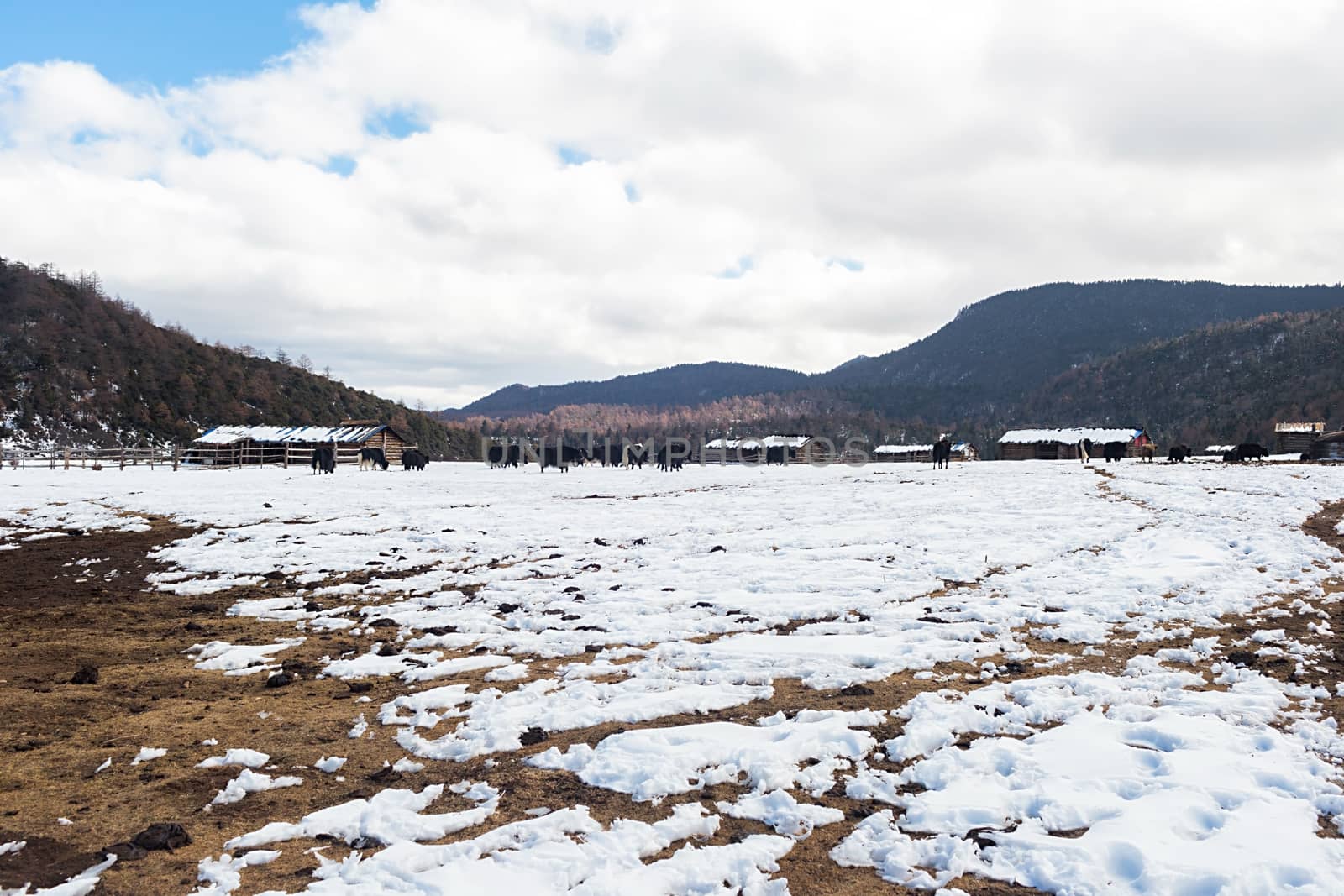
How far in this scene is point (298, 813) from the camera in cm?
497

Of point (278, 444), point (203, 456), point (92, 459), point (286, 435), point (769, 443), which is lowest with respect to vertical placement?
point (92, 459)

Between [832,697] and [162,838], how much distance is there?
5.15 meters

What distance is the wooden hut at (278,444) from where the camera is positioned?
222 feet

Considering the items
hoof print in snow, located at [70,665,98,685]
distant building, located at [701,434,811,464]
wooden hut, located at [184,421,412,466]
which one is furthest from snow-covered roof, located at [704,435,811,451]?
hoof print in snow, located at [70,665,98,685]

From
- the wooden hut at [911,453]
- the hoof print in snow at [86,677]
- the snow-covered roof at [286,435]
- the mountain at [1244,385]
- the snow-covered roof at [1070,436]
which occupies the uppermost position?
the mountain at [1244,385]

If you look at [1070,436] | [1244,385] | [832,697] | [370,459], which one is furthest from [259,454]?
[1244,385]

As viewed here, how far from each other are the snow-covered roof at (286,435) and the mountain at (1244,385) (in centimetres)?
13562

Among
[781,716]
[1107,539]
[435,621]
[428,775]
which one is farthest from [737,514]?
[428,775]

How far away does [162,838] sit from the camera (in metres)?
4.56

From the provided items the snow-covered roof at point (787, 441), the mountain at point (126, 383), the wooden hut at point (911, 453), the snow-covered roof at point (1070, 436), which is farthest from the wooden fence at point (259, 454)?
the snow-covered roof at point (1070, 436)

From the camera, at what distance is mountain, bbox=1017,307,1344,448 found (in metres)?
141

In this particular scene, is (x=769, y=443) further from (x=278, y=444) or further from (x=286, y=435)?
(x=278, y=444)

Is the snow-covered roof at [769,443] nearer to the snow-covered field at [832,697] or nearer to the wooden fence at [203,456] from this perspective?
the wooden fence at [203,456]

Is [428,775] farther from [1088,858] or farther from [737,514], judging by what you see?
[737,514]
